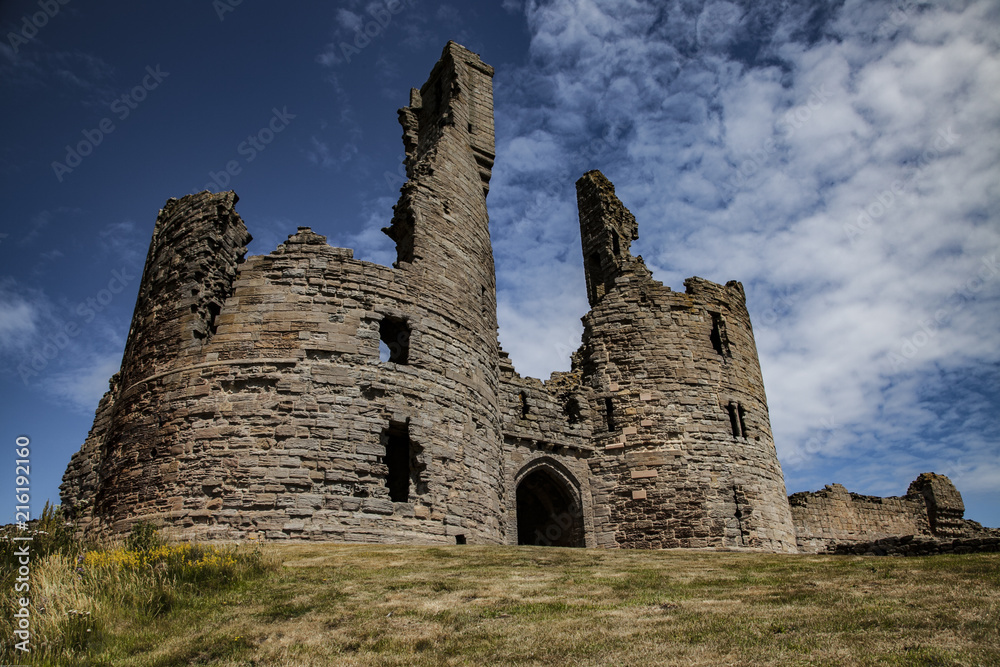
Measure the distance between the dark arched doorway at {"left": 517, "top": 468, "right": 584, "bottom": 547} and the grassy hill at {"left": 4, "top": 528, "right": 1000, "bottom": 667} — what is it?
787cm

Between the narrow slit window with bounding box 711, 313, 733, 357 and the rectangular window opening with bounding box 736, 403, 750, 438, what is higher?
the narrow slit window with bounding box 711, 313, 733, 357

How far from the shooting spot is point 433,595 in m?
6.53

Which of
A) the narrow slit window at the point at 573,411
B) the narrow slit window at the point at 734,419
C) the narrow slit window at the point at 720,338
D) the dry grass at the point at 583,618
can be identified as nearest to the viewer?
the dry grass at the point at 583,618

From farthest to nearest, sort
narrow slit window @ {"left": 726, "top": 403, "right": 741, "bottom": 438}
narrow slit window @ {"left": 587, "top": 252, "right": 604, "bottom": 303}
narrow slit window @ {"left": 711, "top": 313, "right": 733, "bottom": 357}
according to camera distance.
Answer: narrow slit window @ {"left": 587, "top": 252, "right": 604, "bottom": 303} < narrow slit window @ {"left": 711, "top": 313, "right": 733, "bottom": 357} < narrow slit window @ {"left": 726, "top": 403, "right": 741, "bottom": 438}

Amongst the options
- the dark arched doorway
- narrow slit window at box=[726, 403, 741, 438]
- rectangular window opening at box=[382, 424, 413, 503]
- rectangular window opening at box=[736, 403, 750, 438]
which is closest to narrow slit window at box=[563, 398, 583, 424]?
the dark arched doorway

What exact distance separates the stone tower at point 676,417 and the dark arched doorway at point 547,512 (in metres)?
0.61

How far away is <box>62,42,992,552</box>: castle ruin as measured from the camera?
1079 centimetres

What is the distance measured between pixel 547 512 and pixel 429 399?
6.04 m

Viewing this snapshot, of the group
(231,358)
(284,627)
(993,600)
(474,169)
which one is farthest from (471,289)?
(993,600)

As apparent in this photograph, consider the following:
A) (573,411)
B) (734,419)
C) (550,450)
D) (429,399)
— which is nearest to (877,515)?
(734,419)

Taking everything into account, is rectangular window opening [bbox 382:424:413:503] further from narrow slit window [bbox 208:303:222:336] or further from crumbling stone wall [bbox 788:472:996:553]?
crumbling stone wall [bbox 788:472:996:553]

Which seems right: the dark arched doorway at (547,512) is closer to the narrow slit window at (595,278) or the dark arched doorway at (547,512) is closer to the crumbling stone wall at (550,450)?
the crumbling stone wall at (550,450)

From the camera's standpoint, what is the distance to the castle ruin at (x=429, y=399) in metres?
10.8

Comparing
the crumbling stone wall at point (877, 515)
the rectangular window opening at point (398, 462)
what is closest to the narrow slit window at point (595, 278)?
the crumbling stone wall at point (877, 515)
